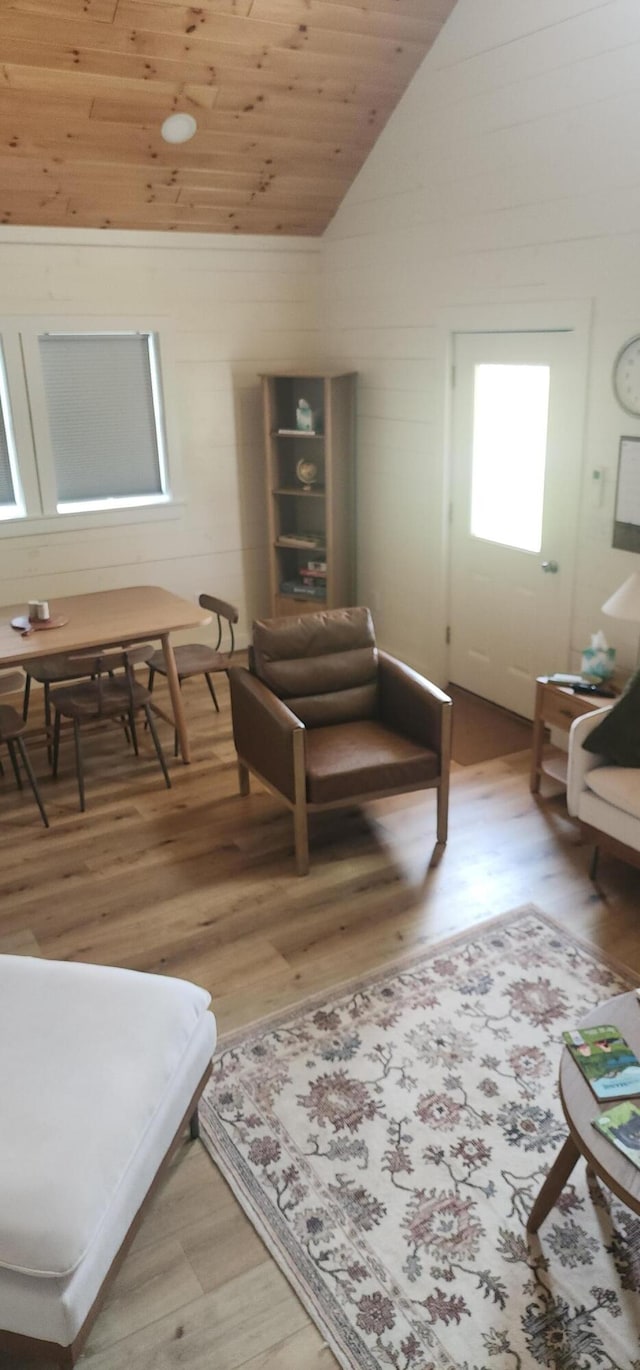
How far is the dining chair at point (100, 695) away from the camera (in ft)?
13.4

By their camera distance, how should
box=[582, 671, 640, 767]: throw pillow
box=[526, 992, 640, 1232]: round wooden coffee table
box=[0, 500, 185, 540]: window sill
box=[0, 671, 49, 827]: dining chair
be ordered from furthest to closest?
box=[0, 500, 185, 540]: window sill → box=[0, 671, 49, 827]: dining chair → box=[582, 671, 640, 767]: throw pillow → box=[526, 992, 640, 1232]: round wooden coffee table

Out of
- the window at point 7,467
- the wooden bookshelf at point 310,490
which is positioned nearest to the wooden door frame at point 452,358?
the wooden bookshelf at point 310,490

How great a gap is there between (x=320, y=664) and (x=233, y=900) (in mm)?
1075

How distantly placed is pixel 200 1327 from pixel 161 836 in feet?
6.93

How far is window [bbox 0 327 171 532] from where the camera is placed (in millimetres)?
5211

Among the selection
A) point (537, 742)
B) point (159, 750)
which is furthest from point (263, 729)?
point (537, 742)

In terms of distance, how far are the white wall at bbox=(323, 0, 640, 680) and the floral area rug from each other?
1843 mm

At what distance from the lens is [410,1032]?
285 cm

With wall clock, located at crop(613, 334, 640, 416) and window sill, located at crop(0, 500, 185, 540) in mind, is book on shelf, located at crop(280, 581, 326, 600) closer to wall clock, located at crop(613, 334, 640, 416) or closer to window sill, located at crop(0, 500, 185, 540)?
window sill, located at crop(0, 500, 185, 540)

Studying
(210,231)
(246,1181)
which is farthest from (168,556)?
(246,1181)

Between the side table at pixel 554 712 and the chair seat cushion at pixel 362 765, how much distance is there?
66 centimetres

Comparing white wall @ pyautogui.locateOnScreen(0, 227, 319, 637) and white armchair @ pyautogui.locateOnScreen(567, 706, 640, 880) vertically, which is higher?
white wall @ pyautogui.locateOnScreen(0, 227, 319, 637)

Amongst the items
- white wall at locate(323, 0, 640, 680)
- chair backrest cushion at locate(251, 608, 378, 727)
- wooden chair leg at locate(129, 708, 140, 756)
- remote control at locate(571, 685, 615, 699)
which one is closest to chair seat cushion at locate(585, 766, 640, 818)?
remote control at locate(571, 685, 615, 699)

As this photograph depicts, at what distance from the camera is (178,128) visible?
4555 mm
